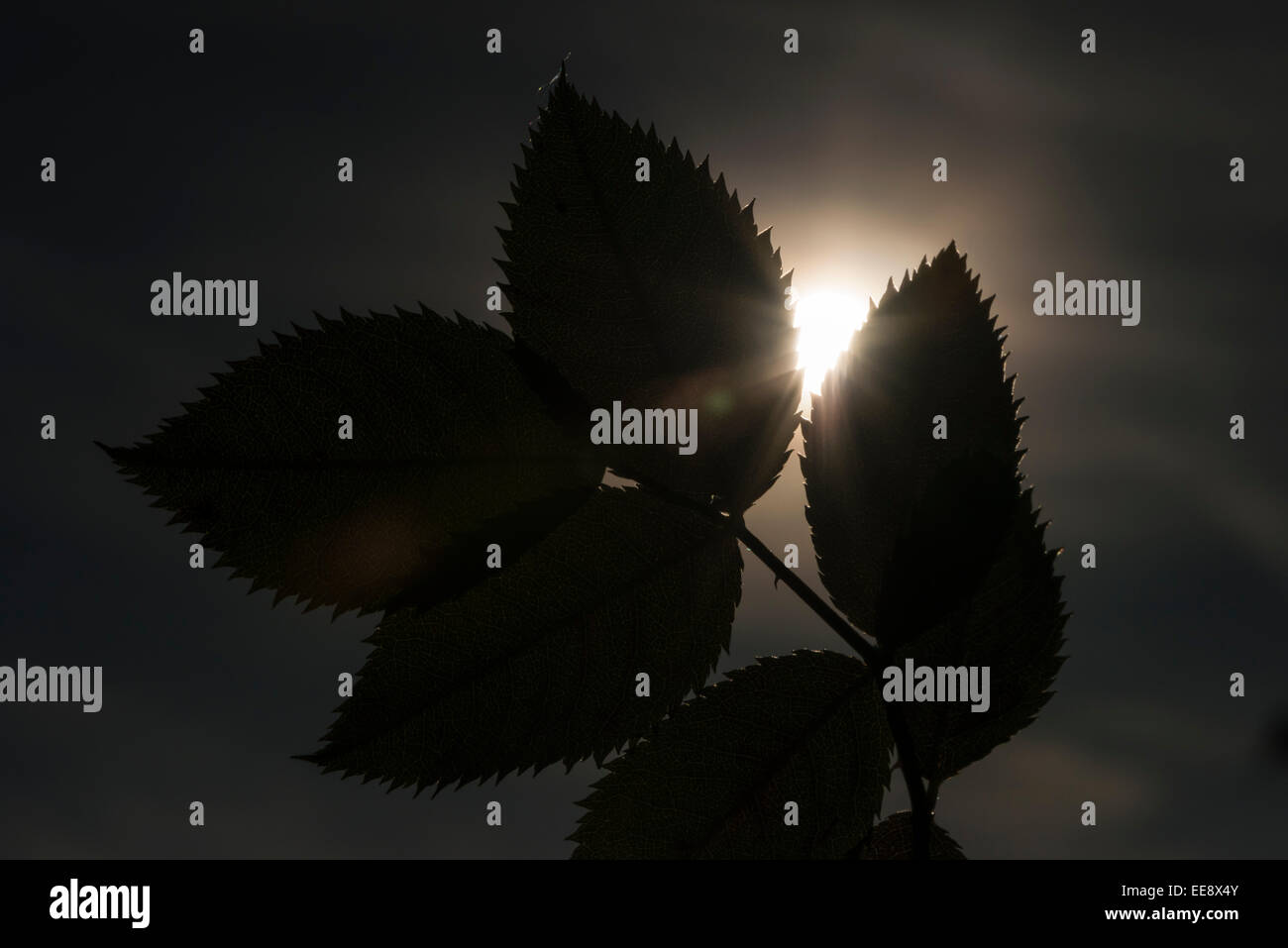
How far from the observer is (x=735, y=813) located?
123cm

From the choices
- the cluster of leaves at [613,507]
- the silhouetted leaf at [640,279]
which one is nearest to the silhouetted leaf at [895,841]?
the cluster of leaves at [613,507]

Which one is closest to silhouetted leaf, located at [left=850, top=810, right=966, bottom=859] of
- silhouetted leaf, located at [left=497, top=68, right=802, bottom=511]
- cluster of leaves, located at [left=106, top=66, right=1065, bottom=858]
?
cluster of leaves, located at [left=106, top=66, right=1065, bottom=858]

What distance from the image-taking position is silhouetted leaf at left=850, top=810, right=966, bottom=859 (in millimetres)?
1220

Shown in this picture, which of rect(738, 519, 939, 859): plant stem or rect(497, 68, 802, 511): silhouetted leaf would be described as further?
rect(497, 68, 802, 511): silhouetted leaf

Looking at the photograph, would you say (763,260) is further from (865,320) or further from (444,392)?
(444,392)

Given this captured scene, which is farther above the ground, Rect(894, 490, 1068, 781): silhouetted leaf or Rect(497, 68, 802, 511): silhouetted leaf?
Rect(497, 68, 802, 511): silhouetted leaf

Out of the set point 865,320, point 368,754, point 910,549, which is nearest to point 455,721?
point 368,754

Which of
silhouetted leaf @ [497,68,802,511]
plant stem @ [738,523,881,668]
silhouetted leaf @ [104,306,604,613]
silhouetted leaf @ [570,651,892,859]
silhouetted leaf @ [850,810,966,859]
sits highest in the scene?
silhouetted leaf @ [497,68,802,511]

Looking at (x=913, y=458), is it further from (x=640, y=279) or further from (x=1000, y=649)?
(x=640, y=279)

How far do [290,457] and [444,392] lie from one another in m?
0.18

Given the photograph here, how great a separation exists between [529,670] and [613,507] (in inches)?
8.1

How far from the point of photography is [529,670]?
1195 millimetres

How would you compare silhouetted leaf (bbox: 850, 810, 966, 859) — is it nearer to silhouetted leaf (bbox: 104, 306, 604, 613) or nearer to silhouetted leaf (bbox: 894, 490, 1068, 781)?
silhouetted leaf (bbox: 894, 490, 1068, 781)
